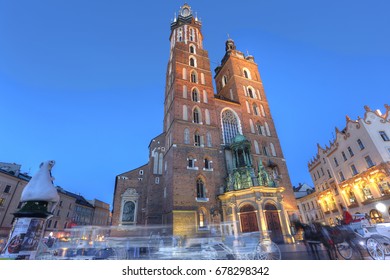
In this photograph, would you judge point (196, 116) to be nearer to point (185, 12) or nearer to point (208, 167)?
point (208, 167)

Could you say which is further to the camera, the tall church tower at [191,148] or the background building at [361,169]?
the background building at [361,169]

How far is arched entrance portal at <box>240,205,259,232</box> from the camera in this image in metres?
15.5

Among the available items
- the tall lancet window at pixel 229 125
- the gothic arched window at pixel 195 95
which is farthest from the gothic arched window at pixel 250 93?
the gothic arched window at pixel 195 95

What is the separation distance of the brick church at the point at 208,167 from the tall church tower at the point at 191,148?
9 cm

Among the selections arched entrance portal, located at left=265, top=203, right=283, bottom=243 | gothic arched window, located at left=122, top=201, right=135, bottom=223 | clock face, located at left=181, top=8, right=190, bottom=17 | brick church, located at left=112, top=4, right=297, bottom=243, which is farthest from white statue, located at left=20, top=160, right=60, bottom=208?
clock face, located at left=181, top=8, right=190, bottom=17

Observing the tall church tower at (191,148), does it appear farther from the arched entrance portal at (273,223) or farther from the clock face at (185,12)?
the clock face at (185,12)

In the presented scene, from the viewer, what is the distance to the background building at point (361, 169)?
20594mm

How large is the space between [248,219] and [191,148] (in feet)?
28.9

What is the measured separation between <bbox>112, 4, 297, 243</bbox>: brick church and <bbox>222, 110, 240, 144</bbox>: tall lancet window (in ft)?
0.45

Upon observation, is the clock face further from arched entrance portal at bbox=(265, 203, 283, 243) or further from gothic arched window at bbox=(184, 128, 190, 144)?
arched entrance portal at bbox=(265, 203, 283, 243)

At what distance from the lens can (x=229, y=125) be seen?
81.7 ft
